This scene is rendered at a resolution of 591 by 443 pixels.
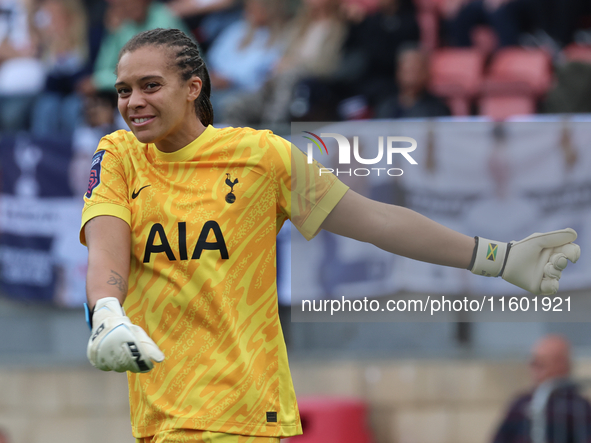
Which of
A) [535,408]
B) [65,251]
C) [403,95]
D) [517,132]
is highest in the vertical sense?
[403,95]

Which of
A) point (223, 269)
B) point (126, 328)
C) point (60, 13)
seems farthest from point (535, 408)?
point (60, 13)

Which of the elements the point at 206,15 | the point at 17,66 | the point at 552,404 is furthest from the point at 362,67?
the point at 17,66

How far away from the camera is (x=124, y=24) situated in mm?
9242

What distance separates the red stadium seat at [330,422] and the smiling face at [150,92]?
4.49 m

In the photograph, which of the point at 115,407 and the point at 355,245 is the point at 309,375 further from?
the point at 115,407

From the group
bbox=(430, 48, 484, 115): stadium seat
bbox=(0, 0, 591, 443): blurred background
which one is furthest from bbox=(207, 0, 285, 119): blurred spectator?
bbox=(430, 48, 484, 115): stadium seat

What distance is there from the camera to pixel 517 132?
23.2 feet

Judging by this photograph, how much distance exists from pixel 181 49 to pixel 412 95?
547cm

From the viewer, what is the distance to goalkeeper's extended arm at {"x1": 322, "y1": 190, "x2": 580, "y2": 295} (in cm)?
280

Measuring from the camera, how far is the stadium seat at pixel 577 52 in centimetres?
794

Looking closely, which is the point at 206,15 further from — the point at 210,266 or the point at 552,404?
the point at 210,266

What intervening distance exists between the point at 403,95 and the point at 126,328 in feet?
20.1

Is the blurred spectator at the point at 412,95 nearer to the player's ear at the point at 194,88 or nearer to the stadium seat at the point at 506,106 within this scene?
the stadium seat at the point at 506,106

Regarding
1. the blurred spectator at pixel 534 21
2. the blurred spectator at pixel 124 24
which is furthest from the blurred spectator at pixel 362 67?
the blurred spectator at pixel 124 24
